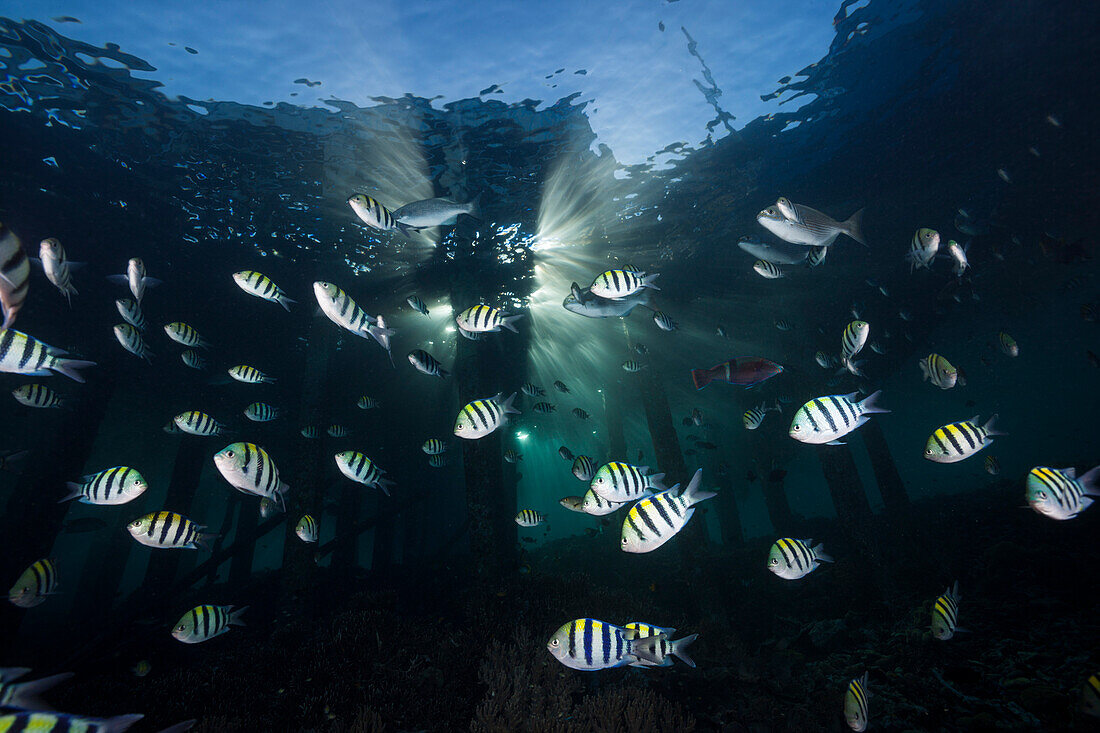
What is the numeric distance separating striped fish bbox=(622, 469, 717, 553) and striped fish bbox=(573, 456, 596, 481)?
306cm

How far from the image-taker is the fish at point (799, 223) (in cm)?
464

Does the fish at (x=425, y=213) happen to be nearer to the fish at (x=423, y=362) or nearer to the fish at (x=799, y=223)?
the fish at (x=423, y=362)

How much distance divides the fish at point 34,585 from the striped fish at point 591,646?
240 inches

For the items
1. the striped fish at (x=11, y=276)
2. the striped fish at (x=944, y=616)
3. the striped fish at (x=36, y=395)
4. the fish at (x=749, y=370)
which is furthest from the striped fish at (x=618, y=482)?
the striped fish at (x=36, y=395)

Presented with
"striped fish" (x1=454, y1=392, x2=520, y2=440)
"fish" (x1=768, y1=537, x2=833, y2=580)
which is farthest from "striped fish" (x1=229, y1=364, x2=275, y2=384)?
"fish" (x1=768, y1=537, x2=833, y2=580)

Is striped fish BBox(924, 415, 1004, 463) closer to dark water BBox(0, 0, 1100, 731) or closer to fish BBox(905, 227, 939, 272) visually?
dark water BBox(0, 0, 1100, 731)

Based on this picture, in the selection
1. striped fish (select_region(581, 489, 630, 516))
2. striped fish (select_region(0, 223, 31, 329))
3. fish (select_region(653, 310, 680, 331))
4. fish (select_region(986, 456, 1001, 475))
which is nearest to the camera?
striped fish (select_region(0, 223, 31, 329))

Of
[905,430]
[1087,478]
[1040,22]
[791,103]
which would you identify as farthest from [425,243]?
[905,430]

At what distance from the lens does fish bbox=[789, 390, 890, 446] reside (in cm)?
379

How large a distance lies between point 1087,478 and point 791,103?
1048 centimetres

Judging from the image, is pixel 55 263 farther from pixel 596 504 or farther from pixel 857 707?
pixel 857 707

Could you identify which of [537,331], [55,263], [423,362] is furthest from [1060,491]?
[537,331]

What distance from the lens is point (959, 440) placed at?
4.28 m

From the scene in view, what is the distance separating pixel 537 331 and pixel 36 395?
15242mm
